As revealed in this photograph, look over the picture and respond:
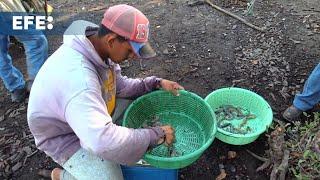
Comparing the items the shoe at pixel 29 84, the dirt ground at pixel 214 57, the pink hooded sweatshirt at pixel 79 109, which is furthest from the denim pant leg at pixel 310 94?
the shoe at pixel 29 84

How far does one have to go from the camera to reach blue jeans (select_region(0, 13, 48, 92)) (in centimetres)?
405

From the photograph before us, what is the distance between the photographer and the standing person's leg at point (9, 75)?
4.09 metres

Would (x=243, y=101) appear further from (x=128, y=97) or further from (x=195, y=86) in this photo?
(x=128, y=97)

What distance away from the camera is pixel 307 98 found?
3.70m

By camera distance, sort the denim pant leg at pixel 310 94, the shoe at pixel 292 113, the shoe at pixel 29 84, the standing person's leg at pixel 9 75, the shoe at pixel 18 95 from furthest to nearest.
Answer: the shoe at pixel 29 84 < the shoe at pixel 18 95 < the standing person's leg at pixel 9 75 < the shoe at pixel 292 113 < the denim pant leg at pixel 310 94

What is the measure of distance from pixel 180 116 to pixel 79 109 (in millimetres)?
1484

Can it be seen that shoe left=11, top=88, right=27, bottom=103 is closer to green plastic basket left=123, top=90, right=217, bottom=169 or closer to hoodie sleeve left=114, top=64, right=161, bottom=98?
hoodie sleeve left=114, top=64, right=161, bottom=98

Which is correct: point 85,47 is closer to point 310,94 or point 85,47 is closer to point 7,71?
point 7,71

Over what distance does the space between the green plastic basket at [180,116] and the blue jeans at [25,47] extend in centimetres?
176

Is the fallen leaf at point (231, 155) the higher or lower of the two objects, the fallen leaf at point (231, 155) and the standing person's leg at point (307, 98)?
the lower

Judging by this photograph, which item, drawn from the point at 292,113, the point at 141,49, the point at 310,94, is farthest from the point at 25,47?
the point at 310,94

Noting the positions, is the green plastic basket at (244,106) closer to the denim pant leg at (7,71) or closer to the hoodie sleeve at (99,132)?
the hoodie sleeve at (99,132)

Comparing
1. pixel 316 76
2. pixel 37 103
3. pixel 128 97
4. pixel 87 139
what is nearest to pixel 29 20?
pixel 128 97

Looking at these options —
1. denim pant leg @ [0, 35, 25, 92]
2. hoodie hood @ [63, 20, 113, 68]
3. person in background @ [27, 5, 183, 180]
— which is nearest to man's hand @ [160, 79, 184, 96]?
person in background @ [27, 5, 183, 180]
